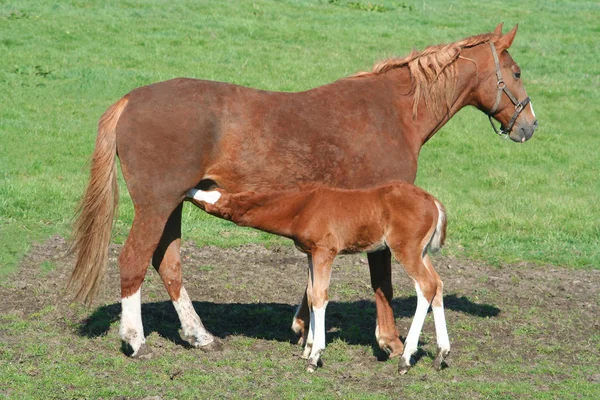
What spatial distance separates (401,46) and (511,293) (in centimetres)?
1353

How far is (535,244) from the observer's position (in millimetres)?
11289

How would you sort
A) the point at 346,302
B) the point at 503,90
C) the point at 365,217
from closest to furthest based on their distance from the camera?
the point at 365,217 < the point at 503,90 < the point at 346,302

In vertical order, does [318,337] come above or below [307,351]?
above

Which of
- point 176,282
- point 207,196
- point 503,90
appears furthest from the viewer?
point 503,90

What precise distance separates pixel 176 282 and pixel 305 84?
11.6 metres

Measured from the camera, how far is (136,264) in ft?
23.1

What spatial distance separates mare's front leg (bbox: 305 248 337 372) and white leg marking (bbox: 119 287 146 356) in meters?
1.37

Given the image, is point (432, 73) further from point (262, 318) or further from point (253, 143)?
point (262, 318)

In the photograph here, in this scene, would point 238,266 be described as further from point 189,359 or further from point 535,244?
point 535,244

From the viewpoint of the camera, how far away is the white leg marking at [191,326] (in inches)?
292

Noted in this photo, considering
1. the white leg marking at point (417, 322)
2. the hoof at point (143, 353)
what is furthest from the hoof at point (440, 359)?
the hoof at point (143, 353)

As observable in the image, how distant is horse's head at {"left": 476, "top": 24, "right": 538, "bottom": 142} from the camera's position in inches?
322

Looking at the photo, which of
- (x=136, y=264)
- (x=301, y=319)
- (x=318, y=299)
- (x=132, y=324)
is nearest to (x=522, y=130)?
(x=301, y=319)

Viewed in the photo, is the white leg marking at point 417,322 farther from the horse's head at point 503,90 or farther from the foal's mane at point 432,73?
the horse's head at point 503,90
